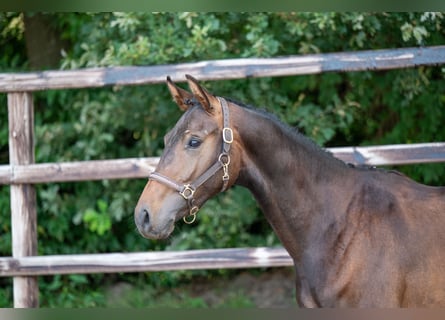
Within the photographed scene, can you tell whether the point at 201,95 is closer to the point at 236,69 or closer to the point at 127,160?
the point at 236,69

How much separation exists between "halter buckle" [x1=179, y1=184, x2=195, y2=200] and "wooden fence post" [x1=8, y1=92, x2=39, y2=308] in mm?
2187

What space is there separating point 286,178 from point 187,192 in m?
0.45


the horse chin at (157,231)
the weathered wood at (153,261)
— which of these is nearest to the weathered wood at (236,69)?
the weathered wood at (153,261)

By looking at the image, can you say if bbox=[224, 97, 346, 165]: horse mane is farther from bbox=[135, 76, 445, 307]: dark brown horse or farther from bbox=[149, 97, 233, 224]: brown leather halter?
bbox=[149, 97, 233, 224]: brown leather halter

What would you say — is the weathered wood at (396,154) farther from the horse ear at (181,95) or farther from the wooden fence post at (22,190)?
the wooden fence post at (22,190)

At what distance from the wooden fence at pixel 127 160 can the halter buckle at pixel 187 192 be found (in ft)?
5.32

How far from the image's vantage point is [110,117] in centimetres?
575

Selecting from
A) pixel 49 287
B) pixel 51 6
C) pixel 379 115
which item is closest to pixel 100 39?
pixel 49 287

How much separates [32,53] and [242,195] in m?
2.63

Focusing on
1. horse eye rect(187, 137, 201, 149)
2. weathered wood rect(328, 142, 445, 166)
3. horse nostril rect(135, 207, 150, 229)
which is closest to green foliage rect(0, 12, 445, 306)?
weathered wood rect(328, 142, 445, 166)

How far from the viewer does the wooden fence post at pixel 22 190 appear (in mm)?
4594

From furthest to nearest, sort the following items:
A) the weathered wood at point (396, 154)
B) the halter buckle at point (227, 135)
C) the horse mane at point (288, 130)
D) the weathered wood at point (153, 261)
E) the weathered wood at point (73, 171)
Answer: the weathered wood at point (73, 171), the weathered wood at point (153, 261), the weathered wood at point (396, 154), the horse mane at point (288, 130), the halter buckle at point (227, 135)

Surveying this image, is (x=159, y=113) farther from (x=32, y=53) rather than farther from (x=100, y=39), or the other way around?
(x=32, y=53)

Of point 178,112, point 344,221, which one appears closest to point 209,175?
point 344,221
